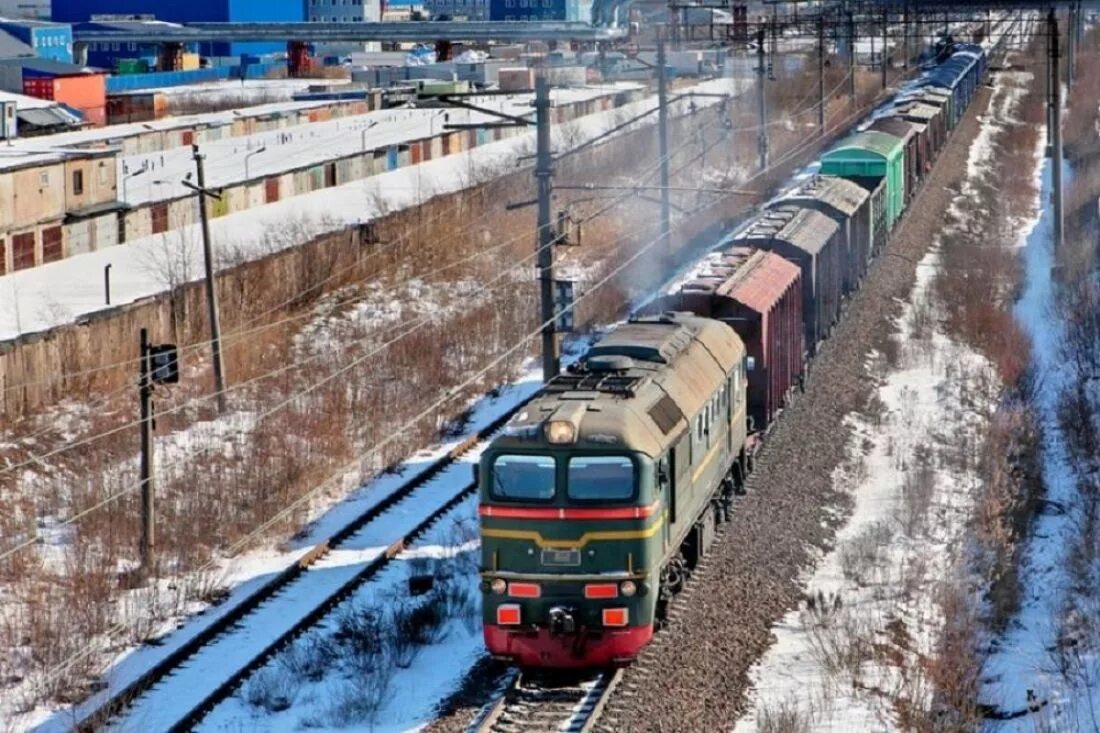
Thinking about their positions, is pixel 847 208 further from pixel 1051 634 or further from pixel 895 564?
pixel 1051 634

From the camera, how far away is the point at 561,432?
13281mm

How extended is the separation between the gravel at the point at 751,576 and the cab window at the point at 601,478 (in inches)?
56.8

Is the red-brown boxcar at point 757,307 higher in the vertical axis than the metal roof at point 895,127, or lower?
lower

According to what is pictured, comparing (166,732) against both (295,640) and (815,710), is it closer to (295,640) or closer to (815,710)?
(295,640)

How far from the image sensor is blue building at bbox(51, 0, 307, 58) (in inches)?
3546

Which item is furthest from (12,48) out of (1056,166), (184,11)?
(1056,166)

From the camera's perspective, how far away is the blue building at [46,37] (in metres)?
70.8

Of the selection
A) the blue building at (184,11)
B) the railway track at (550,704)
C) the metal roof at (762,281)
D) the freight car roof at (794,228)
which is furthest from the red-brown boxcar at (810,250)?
the blue building at (184,11)

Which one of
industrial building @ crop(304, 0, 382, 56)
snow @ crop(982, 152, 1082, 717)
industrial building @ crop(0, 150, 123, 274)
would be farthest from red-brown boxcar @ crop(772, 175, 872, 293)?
industrial building @ crop(304, 0, 382, 56)

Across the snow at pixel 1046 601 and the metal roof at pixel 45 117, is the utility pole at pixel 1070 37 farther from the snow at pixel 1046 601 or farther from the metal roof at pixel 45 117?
the metal roof at pixel 45 117

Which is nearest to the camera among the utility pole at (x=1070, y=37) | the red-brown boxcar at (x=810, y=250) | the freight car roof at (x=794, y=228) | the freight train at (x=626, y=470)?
the freight train at (x=626, y=470)

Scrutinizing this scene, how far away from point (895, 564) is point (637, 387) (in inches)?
199

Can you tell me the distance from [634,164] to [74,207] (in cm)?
1983

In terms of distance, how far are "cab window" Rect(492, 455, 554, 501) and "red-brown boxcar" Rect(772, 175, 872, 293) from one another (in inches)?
552
